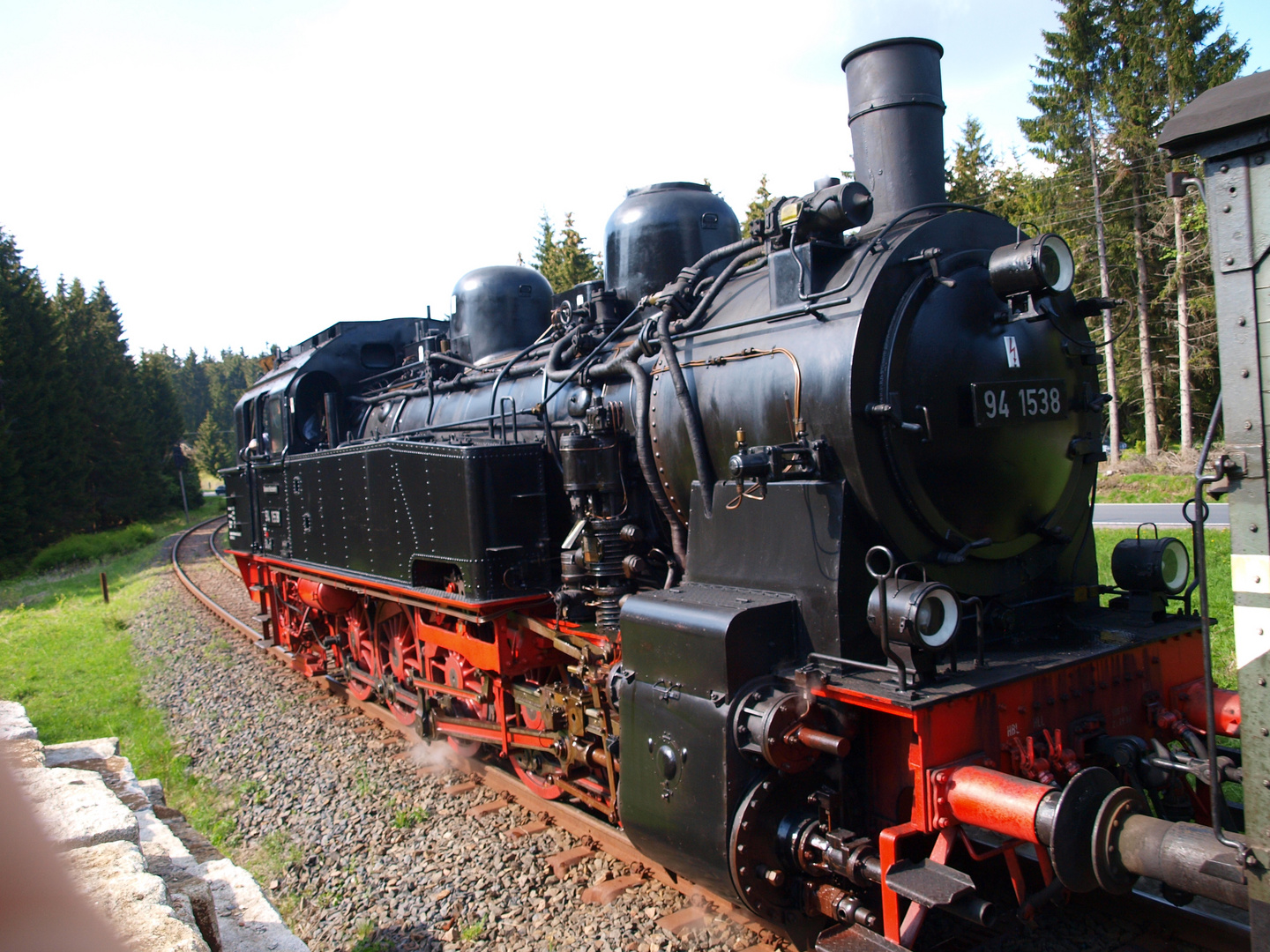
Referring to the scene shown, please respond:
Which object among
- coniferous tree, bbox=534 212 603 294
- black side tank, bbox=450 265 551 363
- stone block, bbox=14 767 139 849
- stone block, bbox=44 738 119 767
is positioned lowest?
stone block, bbox=44 738 119 767

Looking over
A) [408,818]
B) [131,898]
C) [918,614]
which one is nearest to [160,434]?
[408,818]

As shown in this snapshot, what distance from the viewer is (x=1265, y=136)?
228 cm

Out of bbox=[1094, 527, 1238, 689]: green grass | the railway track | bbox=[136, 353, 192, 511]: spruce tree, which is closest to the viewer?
the railway track

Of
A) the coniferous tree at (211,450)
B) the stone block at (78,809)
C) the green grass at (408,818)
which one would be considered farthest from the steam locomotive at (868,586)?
the coniferous tree at (211,450)

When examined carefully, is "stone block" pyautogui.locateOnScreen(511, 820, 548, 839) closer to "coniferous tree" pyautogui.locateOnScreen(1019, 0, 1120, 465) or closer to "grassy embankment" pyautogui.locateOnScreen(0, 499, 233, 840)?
"grassy embankment" pyautogui.locateOnScreen(0, 499, 233, 840)

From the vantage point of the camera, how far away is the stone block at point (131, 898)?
92.0 inches

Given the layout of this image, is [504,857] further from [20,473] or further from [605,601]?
[20,473]

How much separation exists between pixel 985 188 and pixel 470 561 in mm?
31469

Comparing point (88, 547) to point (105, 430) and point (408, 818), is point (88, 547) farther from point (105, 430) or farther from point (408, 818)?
point (408, 818)

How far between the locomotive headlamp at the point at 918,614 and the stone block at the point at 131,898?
2.43 m

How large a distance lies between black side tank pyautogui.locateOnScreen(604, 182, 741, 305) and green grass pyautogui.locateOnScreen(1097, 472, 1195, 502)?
15.4 metres

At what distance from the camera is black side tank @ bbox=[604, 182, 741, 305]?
5840mm

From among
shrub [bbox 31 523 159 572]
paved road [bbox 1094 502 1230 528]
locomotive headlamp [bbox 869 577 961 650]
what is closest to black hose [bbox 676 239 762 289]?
locomotive headlamp [bbox 869 577 961 650]

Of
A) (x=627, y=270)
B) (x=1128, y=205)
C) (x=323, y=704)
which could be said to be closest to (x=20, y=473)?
(x=323, y=704)
